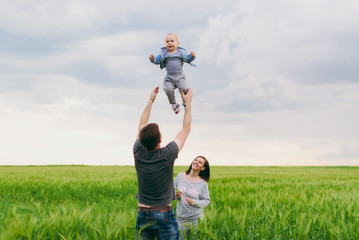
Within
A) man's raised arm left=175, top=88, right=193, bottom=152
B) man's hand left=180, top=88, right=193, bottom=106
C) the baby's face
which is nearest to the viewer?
man's raised arm left=175, top=88, right=193, bottom=152

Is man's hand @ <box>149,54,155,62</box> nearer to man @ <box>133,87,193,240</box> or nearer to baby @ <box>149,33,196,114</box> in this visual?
baby @ <box>149,33,196,114</box>

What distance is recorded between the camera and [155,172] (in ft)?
12.1

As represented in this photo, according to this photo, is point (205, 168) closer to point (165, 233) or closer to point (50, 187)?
point (165, 233)

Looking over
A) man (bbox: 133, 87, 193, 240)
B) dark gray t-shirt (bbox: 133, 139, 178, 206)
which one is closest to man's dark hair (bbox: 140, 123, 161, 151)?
man (bbox: 133, 87, 193, 240)

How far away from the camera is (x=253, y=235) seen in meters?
4.86

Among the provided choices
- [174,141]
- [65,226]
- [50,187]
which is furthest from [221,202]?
[50,187]

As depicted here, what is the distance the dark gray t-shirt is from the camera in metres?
3.69

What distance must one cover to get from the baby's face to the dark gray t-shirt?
4.43 ft

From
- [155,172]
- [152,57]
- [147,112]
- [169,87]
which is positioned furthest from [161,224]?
[152,57]

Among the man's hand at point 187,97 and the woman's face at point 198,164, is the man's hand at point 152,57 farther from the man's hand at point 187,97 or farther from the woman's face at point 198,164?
the woman's face at point 198,164

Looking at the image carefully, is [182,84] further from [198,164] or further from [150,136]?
[198,164]

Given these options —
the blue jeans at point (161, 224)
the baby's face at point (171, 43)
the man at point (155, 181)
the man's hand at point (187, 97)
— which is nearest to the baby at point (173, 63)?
the baby's face at point (171, 43)

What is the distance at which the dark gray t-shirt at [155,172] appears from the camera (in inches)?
145

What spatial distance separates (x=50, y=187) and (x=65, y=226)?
780cm
